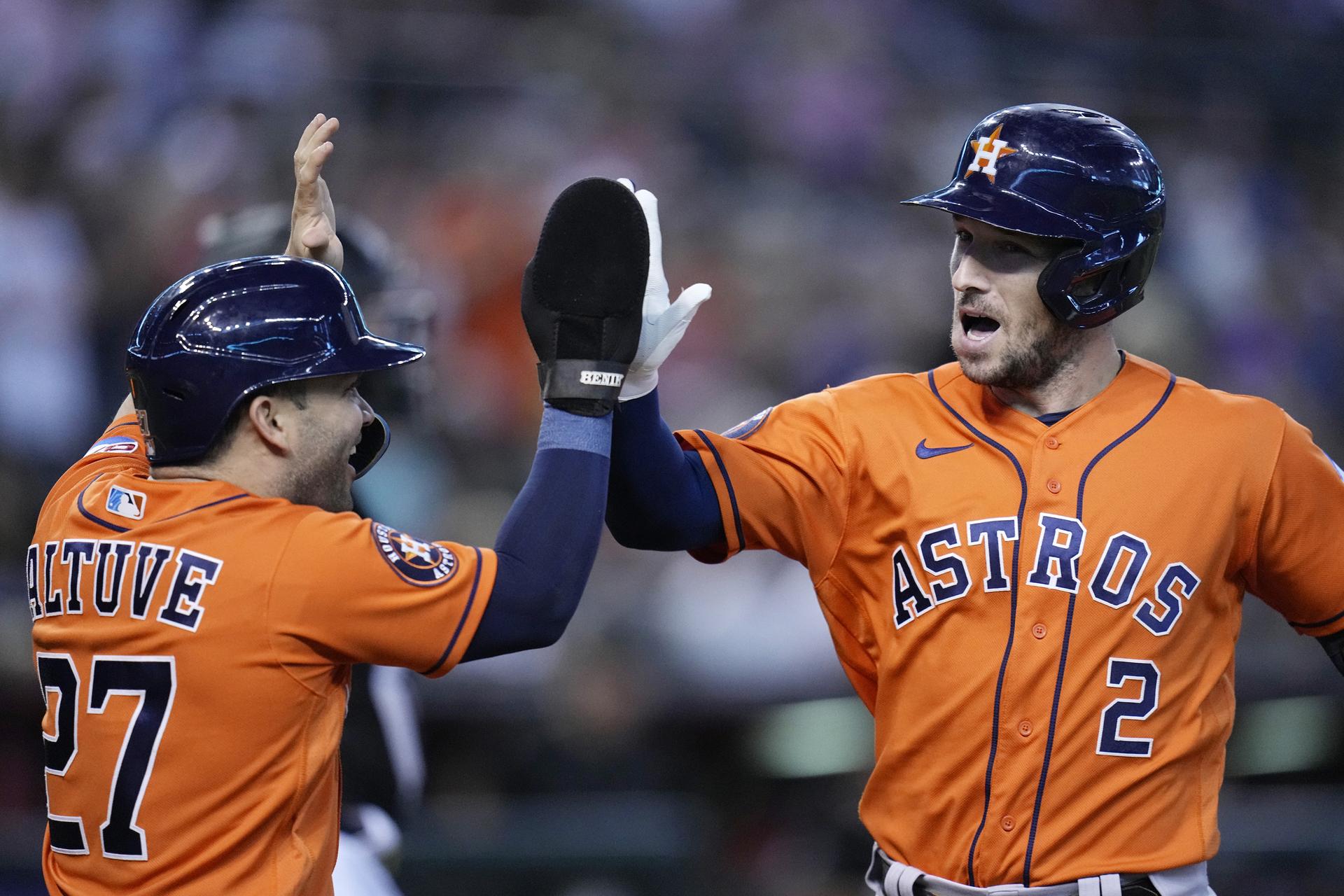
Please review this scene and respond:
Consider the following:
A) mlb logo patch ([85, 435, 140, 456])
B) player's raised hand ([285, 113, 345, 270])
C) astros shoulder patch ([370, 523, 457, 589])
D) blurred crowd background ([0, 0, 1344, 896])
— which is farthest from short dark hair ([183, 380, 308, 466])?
blurred crowd background ([0, 0, 1344, 896])

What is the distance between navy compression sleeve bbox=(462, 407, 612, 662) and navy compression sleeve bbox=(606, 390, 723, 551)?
0.10m

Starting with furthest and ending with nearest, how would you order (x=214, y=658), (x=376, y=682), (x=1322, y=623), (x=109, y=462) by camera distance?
(x=376, y=682) → (x=1322, y=623) → (x=109, y=462) → (x=214, y=658)

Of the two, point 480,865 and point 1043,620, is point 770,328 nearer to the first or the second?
point 480,865

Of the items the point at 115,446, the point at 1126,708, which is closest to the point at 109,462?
the point at 115,446

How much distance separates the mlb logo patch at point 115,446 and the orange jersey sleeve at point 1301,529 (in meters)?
2.21

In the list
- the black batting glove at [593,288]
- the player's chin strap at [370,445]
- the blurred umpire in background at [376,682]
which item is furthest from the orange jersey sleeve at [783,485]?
the blurred umpire in background at [376,682]

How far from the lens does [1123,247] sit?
3.00 meters

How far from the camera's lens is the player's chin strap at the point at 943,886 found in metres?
2.80

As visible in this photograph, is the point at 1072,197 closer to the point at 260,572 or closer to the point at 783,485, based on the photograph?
the point at 783,485

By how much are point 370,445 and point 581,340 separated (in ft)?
1.56

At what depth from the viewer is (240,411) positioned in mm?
2641

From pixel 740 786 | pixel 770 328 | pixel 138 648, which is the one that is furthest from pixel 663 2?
pixel 138 648

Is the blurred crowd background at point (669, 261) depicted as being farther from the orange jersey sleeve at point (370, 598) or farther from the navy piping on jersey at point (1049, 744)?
the navy piping on jersey at point (1049, 744)

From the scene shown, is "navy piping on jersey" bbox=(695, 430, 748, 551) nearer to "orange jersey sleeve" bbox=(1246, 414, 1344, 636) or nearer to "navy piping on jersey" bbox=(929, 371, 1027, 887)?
"navy piping on jersey" bbox=(929, 371, 1027, 887)
